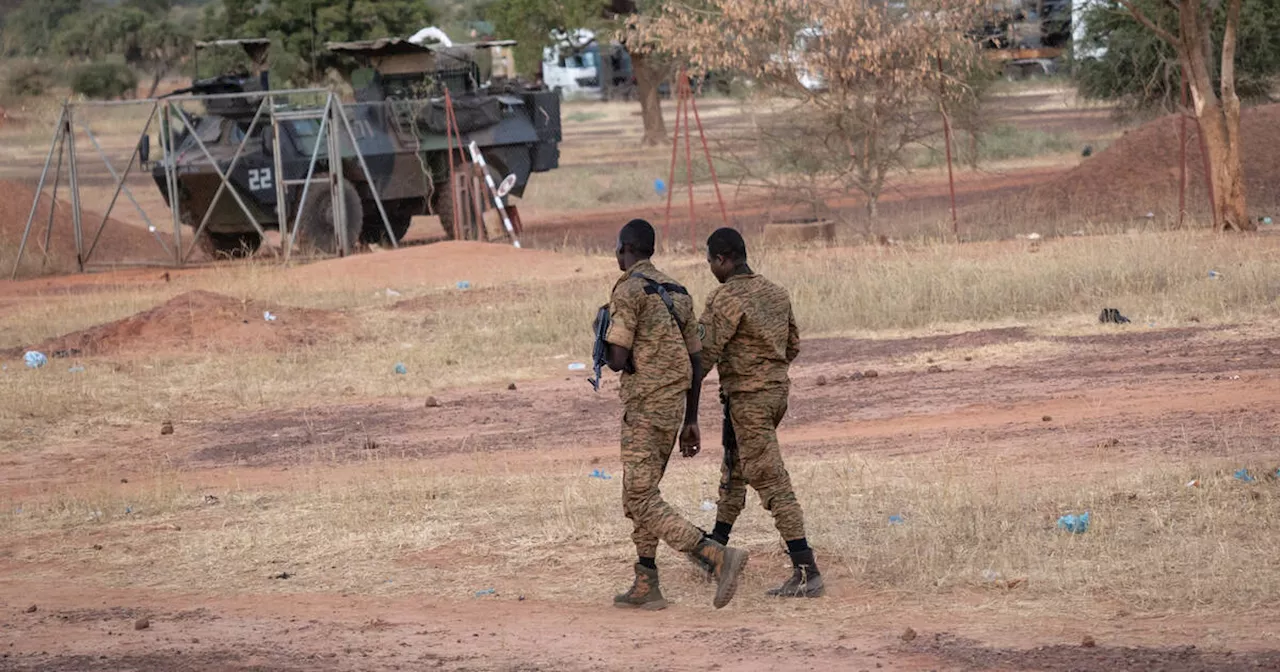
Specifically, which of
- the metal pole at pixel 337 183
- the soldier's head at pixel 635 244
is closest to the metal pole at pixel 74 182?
the metal pole at pixel 337 183

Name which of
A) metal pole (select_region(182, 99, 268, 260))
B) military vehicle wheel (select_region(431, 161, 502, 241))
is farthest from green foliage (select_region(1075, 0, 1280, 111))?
metal pole (select_region(182, 99, 268, 260))

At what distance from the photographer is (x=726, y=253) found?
235 inches

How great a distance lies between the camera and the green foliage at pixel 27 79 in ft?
176

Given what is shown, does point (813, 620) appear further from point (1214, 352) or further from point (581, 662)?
point (1214, 352)

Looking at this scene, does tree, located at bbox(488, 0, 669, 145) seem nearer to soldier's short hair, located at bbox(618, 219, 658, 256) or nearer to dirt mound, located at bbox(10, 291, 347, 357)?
dirt mound, located at bbox(10, 291, 347, 357)

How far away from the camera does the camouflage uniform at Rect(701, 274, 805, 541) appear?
600cm

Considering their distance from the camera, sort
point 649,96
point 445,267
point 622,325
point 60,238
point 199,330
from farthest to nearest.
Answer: point 649,96 → point 60,238 → point 445,267 → point 199,330 → point 622,325

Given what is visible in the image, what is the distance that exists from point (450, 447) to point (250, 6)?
36809mm

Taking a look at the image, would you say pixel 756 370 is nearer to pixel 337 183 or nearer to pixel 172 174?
pixel 337 183

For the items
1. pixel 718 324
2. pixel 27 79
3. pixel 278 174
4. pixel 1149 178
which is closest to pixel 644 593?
pixel 718 324

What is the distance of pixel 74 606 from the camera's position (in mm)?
6699

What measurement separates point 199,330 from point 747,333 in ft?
31.1

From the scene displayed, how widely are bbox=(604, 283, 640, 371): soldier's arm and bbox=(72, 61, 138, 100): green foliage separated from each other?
51753 mm

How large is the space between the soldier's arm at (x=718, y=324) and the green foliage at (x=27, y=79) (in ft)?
171
